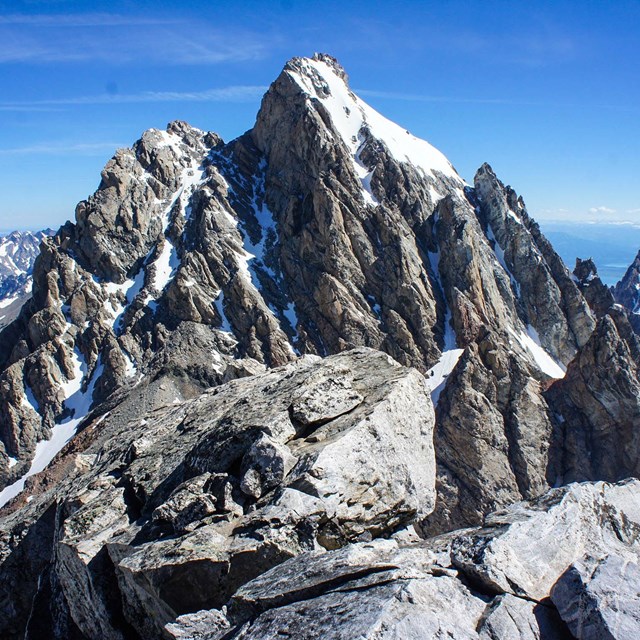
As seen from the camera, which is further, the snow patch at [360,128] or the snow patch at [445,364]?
the snow patch at [360,128]

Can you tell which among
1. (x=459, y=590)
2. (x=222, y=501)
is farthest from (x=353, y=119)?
(x=459, y=590)

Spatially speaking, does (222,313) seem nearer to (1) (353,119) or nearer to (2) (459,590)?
(1) (353,119)

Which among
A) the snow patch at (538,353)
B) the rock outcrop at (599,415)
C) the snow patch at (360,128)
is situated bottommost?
the rock outcrop at (599,415)

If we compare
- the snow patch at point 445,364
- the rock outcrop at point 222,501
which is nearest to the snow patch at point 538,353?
the snow patch at point 445,364

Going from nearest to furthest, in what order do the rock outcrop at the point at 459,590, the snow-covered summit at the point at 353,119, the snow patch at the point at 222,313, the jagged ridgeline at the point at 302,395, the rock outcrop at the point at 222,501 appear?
1. the rock outcrop at the point at 459,590
2. the jagged ridgeline at the point at 302,395
3. the rock outcrop at the point at 222,501
4. the snow patch at the point at 222,313
5. the snow-covered summit at the point at 353,119

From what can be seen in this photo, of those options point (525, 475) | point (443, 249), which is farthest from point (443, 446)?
point (443, 249)

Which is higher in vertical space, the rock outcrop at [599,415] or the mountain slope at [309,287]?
→ the mountain slope at [309,287]

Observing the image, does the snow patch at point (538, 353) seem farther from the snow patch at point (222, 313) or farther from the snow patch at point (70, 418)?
the snow patch at point (70, 418)

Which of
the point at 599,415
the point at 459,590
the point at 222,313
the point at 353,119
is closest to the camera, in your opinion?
the point at 459,590

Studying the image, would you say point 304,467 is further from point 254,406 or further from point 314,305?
point 314,305
